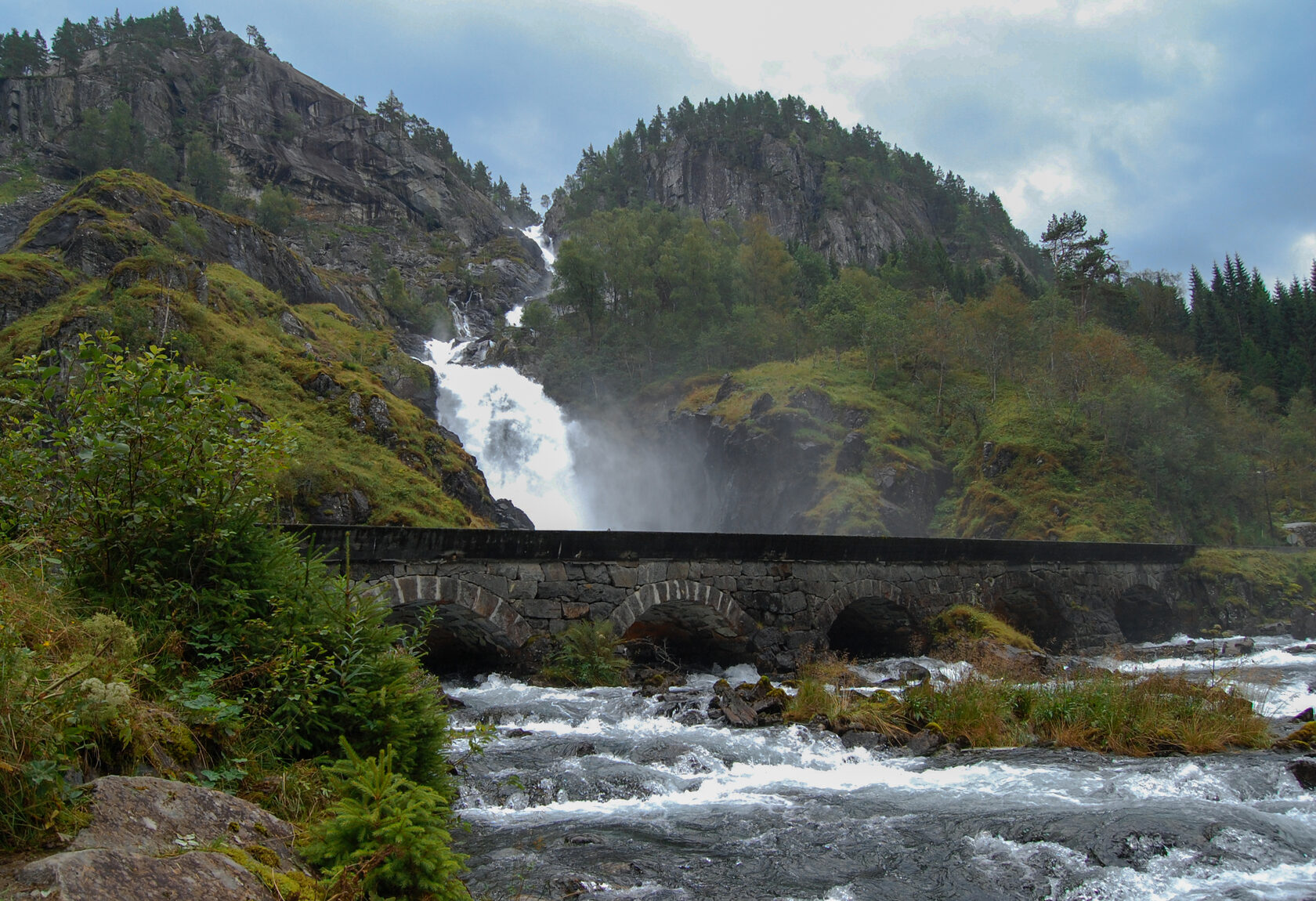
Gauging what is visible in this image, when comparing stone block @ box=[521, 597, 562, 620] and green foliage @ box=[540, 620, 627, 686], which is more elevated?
stone block @ box=[521, 597, 562, 620]

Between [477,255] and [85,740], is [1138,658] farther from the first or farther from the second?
[477,255]

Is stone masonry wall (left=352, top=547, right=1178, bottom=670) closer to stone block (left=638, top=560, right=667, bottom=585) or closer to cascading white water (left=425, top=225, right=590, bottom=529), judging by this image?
stone block (left=638, top=560, right=667, bottom=585)

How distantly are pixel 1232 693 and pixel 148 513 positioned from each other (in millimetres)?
10719

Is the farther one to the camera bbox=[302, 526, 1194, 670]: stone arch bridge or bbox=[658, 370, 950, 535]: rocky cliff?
bbox=[658, 370, 950, 535]: rocky cliff

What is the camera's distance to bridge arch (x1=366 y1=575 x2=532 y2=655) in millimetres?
11125

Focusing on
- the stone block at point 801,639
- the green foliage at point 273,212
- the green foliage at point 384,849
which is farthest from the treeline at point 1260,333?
the green foliage at point 273,212

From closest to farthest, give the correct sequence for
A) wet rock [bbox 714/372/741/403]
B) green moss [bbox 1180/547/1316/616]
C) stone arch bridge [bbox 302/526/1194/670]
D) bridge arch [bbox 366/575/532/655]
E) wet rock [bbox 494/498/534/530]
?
bridge arch [bbox 366/575/532/655] < stone arch bridge [bbox 302/526/1194/670] < green moss [bbox 1180/547/1316/616] < wet rock [bbox 494/498/534/530] < wet rock [bbox 714/372/741/403]

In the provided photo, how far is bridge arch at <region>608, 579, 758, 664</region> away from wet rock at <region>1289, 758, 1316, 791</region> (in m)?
8.37

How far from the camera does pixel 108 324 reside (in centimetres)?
1889

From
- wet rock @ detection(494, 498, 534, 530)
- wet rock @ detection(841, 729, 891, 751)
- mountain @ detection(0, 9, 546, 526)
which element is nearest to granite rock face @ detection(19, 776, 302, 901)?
wet rock @ detection(841, 729, 891, 751)

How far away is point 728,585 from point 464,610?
15.8ft

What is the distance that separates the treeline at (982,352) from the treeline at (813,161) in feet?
138

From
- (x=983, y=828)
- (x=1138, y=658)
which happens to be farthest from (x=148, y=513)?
(x=1138, y=658)

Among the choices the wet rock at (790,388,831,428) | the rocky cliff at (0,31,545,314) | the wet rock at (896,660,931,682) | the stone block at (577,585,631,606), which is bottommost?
the wet rock at (896,660,931,682)
